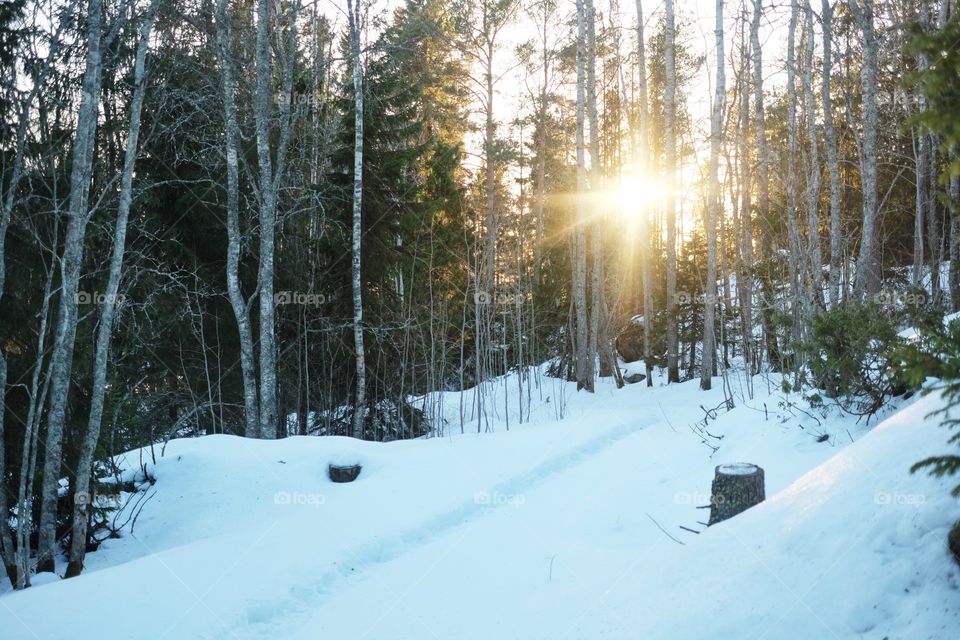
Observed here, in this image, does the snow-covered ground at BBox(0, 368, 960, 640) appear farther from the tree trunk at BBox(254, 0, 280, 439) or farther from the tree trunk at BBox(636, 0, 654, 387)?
the tree trunk at BBox(636, 0, 654, 387)

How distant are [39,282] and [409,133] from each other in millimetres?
8796

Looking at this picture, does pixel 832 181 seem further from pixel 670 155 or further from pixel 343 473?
pixel 343 473

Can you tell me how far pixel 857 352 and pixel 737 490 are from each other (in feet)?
8.91

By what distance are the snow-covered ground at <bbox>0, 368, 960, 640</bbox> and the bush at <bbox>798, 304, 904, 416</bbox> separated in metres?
0.35

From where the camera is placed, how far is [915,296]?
8.91 metres

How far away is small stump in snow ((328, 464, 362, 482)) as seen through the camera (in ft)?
26.4

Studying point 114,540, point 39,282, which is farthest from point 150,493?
point 39,282

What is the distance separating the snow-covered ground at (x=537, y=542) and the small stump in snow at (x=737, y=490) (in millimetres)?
839

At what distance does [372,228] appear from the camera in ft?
42.8

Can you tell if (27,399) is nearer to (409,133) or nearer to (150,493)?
(150,493)

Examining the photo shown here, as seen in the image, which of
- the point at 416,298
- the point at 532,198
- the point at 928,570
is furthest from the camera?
the point at 532,198

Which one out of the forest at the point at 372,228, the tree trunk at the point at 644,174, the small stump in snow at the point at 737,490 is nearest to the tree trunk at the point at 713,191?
the forest at the point at 372,228

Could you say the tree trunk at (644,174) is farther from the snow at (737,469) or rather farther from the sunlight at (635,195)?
the snow at (737,469)

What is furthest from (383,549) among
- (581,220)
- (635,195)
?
(635,195)
